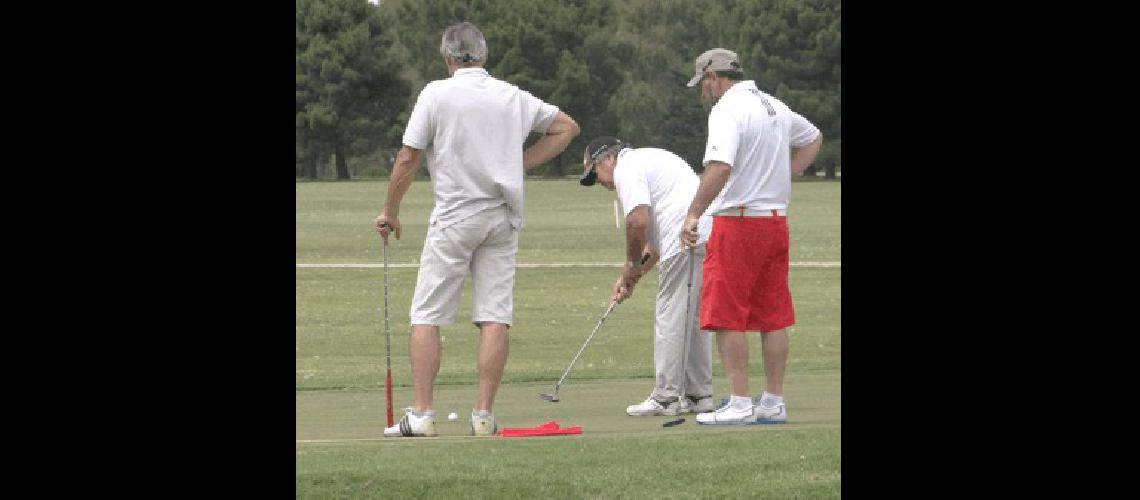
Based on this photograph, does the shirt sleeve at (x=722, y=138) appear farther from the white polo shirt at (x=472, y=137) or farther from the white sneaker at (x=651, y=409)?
the white sneaker at (x=651, y=409)

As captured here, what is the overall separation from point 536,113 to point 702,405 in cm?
242

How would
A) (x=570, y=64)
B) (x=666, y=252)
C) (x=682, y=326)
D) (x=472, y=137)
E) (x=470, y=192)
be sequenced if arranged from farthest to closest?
(x=570, y=64) → (x=666, y=252) → (x=682, y=326) → (x=470, y=192) → (x=472, y=137)

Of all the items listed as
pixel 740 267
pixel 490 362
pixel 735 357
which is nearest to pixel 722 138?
pixel 740 267

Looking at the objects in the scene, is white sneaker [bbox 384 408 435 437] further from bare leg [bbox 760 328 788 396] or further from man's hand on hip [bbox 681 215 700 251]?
bare leg [bbox 760 328 788 396]

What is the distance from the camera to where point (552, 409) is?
1037 cm

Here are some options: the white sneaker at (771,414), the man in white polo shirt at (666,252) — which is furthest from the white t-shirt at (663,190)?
the white sneaker at (771,414)

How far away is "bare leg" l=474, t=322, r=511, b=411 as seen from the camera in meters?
9.01

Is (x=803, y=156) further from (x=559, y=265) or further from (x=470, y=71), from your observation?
(x=559, y=265)

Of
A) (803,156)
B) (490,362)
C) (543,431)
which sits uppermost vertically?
(803,156)

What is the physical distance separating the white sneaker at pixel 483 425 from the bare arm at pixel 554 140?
120 centimetres

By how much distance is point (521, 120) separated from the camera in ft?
28.9

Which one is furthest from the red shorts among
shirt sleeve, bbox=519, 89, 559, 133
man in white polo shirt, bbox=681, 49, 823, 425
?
shirt sleeve, bbox=519, 89, 559, 133
